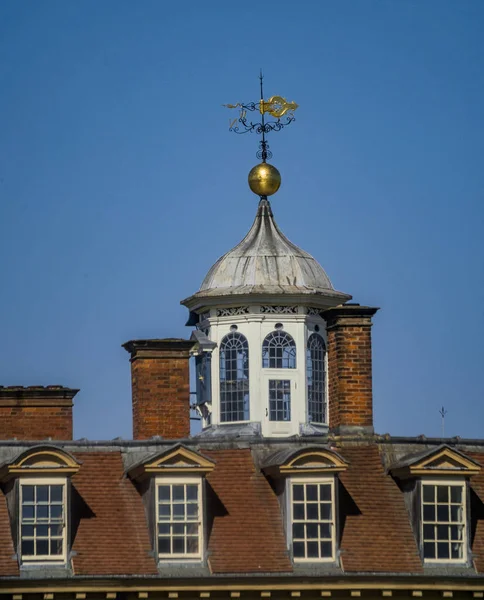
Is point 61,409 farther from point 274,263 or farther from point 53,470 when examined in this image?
point 274,263

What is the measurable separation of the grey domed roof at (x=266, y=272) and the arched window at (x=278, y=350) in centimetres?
97

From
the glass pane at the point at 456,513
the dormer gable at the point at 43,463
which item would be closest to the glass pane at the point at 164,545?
the dormer gable at the point at 43,463

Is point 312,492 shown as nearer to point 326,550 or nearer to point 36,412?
point 326,550

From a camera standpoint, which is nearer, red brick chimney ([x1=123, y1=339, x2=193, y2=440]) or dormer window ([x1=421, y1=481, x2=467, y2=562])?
dormer window ([x1=421, y1=481, x2=467, y2=562])

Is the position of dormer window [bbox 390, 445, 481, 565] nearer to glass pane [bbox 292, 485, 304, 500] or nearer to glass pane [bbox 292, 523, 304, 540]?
glass pane [bbox 292, 485, 304, 500]

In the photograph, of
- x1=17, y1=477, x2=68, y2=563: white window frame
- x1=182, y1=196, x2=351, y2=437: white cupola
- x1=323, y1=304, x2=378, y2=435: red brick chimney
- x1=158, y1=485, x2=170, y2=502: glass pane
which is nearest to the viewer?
x1=17, y1=477, x2=68, y2=563: white window frame

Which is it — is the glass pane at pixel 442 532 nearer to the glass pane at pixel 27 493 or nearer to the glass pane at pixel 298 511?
Result: the glass pane at pixel 298 511

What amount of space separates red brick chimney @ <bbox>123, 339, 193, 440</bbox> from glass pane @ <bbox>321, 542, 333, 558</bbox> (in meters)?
3.77

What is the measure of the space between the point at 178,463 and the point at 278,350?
50.7 feet

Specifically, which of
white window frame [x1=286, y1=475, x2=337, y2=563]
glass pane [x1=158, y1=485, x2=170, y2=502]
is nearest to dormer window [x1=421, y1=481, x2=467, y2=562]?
white window frame [x1=286, y1=475, x2=337, y2=563]

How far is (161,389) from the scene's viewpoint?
47.9m

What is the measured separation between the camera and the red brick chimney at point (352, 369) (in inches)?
1890

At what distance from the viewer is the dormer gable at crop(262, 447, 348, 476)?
149 ft

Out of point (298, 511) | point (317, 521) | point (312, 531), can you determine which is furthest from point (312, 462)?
point (312, 531)
